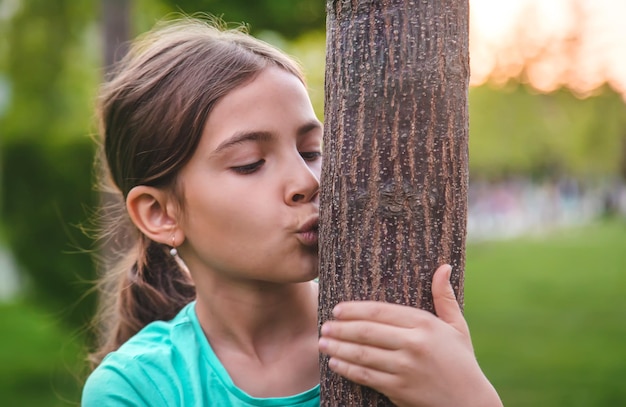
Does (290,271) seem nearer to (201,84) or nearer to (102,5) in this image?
(201,84)

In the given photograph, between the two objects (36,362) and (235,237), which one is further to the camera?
(36,362)

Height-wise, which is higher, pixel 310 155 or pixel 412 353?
pixel 310 155

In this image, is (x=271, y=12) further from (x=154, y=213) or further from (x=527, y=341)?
(x=527, y=341)

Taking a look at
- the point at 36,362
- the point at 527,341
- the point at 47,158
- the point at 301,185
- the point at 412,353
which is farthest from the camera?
the point at 527,341

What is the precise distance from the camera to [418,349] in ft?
5.66

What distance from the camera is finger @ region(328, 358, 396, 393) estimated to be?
1.75 meters

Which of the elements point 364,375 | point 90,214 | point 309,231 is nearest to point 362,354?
point 364,375

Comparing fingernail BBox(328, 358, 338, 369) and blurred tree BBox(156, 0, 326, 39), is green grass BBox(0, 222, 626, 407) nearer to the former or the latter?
fingernail BBox(328, 358, 338, 369)

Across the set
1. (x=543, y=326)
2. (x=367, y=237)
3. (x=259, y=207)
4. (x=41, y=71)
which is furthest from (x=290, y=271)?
(x=543, y=326)

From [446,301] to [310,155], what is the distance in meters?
0.60

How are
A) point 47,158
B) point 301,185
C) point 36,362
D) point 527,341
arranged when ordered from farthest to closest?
point 527,341 → point 36,362 → point 47,158 → point 301,185

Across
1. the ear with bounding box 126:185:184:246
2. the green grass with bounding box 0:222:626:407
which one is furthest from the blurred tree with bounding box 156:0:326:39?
the ear with bounding box 126:185:184:246

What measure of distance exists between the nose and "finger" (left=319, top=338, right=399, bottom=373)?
0.40 metres

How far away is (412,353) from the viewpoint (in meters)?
1.73
